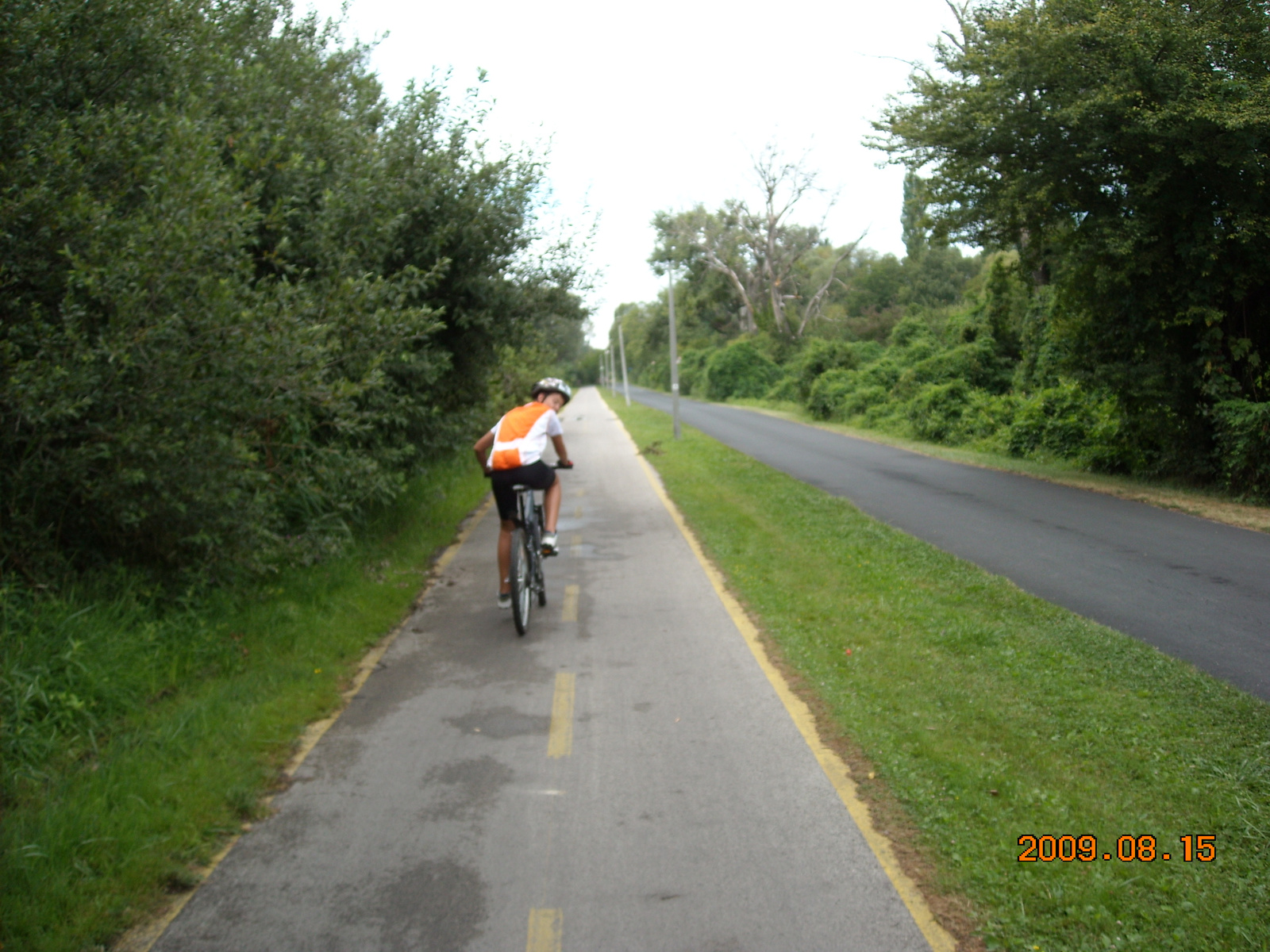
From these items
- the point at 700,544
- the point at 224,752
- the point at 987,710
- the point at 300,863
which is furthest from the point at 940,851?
the point at 700,544

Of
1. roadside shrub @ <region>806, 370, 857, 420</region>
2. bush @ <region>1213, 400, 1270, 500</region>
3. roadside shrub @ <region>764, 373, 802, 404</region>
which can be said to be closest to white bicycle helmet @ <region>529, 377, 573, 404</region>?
bush @ <region>1213, 400, 1270, 500</region>

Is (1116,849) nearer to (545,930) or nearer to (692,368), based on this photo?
(545,930)

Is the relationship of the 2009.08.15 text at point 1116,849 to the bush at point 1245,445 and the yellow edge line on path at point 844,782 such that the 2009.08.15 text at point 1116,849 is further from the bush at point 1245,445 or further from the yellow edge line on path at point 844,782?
the bush at point 1245,445

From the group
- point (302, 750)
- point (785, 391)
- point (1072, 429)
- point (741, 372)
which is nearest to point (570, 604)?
point (302, 750)

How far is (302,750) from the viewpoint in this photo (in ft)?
18.6

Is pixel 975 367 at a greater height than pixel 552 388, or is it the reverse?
pixel 975 367

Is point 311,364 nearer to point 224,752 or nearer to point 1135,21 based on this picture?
point 224,752

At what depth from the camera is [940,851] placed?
427 cm

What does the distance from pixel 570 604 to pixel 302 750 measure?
3924 millimetres

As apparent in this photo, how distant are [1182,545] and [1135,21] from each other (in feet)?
23.9

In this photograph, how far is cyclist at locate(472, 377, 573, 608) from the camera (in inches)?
327

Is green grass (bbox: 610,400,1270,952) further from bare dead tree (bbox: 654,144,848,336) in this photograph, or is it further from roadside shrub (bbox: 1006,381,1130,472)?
bare dead tree (bbox: 654,144,848,336)

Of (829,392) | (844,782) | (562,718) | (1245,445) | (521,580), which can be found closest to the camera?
(844,782)

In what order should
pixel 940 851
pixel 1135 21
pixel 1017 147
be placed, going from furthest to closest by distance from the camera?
pixel 1017 147, pixel 1135 21, pixel 940 851
